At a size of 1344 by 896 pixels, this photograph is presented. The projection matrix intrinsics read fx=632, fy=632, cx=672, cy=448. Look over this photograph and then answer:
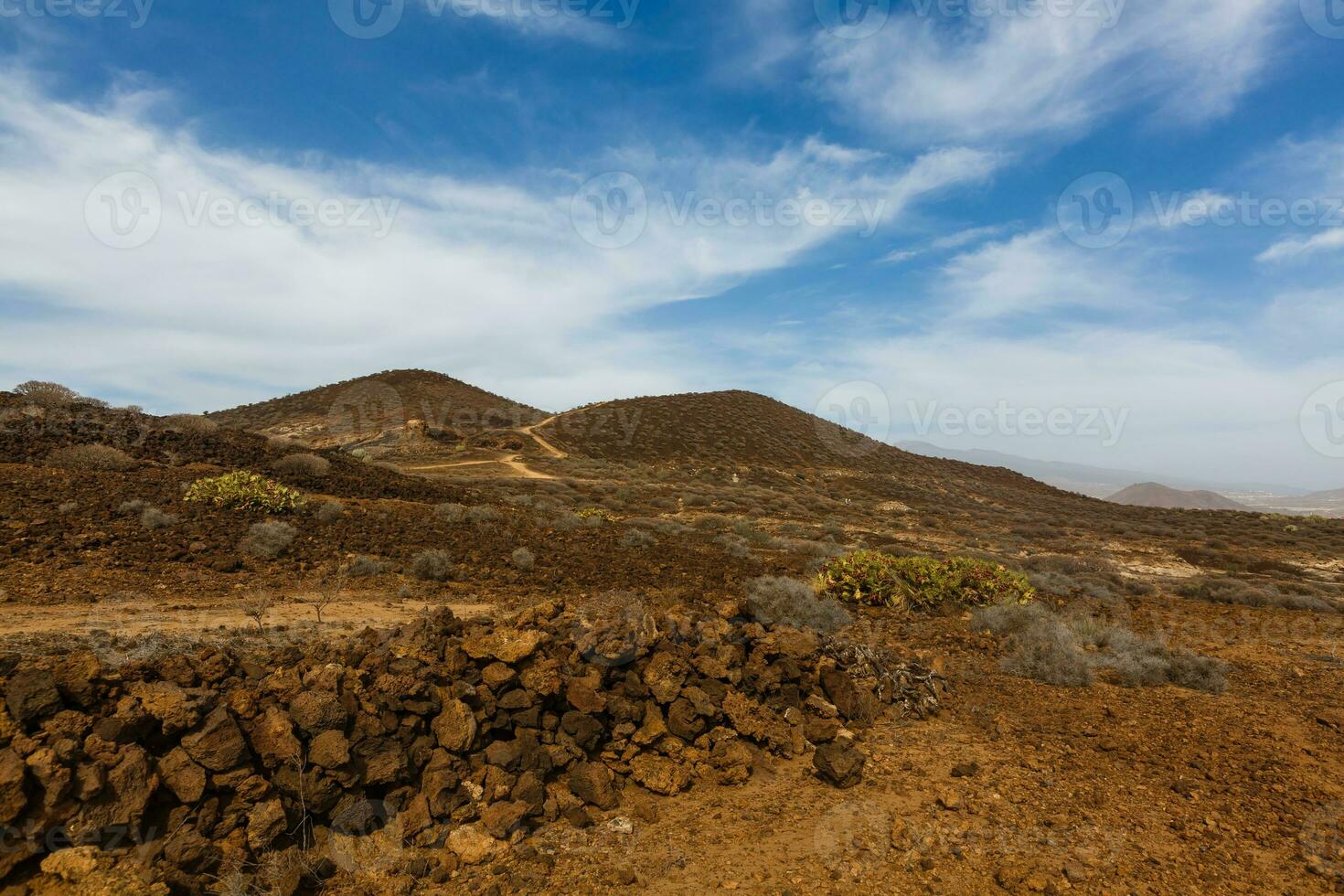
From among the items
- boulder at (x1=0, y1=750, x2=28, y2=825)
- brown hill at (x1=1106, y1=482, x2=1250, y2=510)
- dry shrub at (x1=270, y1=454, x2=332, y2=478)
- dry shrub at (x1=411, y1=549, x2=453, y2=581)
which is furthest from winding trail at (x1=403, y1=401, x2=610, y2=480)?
brown hill at (x1=1106, y1=482, x2=1250, y2=510)

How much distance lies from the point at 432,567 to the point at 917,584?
7.70 m

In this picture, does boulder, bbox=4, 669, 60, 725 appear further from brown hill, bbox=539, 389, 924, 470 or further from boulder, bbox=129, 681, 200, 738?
brown hill, bbox=539, 389, 924, 470

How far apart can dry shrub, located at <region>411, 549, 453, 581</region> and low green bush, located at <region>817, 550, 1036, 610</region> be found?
5986 millimetres

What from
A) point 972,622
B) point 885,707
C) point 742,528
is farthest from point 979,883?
point 742,528

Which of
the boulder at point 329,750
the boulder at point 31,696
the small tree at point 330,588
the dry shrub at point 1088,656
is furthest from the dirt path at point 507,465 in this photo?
the boulder at point 31,696

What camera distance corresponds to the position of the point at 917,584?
10.2 m

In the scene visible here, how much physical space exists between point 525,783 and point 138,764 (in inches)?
83.5

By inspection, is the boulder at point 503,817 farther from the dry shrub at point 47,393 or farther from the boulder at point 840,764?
the dry shrub at point 47,393

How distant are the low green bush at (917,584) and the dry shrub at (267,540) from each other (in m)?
8.52

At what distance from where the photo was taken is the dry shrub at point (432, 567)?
9781mm

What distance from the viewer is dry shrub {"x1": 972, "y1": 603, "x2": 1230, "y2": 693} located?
686 centimetres

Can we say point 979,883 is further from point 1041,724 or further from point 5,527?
point 5,527

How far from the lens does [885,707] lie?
5969 millimetres

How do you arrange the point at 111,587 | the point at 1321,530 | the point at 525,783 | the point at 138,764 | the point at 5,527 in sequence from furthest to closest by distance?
the point at 1321,530, the point at 5,527, the point at 111,587, the point at 525,783, the point at 138,764
